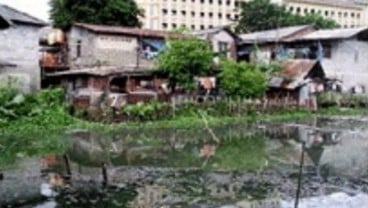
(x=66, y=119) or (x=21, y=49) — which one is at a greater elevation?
(x=21, y=49)

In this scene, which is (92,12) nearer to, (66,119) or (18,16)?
(18,16)

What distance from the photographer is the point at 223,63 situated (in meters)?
43.3

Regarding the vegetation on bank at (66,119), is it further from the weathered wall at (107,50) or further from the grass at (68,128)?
the weathered wall at (107,50)

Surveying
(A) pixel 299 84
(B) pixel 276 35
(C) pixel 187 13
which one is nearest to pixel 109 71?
(A) pixel 299 84

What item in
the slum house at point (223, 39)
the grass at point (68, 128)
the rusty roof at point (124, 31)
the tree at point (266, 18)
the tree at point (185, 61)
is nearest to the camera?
the grass at point (68, 128)

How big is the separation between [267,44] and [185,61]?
54.4ft

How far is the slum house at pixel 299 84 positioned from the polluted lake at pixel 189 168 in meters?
10.4

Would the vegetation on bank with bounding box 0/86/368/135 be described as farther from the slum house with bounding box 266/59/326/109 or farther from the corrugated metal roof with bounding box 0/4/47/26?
the corrugated metal roof with bounding box 0/4/47/26

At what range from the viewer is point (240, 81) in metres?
42.1

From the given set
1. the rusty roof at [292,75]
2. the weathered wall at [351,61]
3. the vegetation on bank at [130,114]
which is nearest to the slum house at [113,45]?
the vegetation on bank at [130,114]

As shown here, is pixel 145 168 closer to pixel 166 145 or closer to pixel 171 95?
pixel 166 145

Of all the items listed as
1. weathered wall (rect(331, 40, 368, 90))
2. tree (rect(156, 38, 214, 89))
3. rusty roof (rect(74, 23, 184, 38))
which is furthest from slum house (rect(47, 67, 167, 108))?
weathered wall (rect(331, 40, 368, 90))

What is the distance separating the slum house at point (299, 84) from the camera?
46.1m

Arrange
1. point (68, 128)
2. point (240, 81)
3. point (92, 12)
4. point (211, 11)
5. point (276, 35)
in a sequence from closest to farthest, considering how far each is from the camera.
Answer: point (68, 128), point (240, 81), point (92, 12), point (276, 35), point (211, 11)
